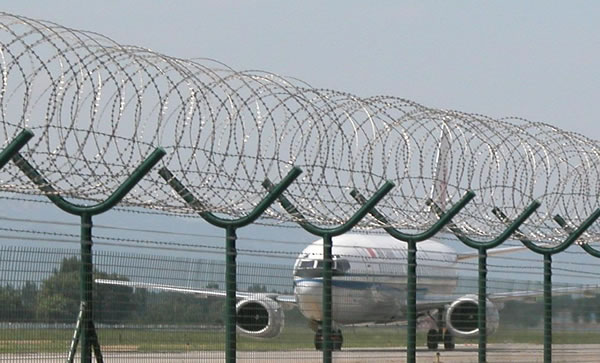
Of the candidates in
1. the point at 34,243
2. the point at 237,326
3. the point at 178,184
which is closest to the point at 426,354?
the point at 237,326

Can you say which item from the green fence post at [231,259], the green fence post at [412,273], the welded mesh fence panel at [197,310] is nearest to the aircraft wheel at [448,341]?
the welded mesh fence panel at [197,310]

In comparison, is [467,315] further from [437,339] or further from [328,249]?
[328,249]

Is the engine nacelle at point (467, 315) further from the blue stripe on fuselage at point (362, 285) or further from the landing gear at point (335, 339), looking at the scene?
the landing gear at point (335, 339)

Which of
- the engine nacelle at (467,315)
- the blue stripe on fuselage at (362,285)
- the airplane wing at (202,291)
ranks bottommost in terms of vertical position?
the engine nacelle at (467,315)

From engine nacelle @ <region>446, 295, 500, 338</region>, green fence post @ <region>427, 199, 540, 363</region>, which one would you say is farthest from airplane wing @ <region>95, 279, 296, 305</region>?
engine nacelle @ <region>446, 295, 500, 338</region>

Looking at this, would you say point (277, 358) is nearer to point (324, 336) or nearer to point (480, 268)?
point (324, 336)

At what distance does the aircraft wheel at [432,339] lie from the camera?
57.1 ft

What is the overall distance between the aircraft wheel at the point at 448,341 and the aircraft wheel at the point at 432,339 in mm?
128

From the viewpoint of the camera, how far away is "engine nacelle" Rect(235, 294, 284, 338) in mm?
13531

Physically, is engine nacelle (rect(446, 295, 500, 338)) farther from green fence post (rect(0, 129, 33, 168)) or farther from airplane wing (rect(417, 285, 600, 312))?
green fence post (rect(0, 129, 33, 168))

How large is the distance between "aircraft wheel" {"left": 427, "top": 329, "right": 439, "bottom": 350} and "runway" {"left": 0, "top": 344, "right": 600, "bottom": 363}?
9 centimetres

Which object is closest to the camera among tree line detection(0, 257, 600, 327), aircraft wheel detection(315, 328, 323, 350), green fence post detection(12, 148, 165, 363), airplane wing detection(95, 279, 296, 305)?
tree line detection(0, 257, 600, 327)

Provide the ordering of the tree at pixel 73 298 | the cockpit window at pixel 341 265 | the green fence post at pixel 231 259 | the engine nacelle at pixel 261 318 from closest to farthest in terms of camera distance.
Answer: the tree at pixel 73 298 < the green fence post at pixel 231 259 < the engine nacelle at pixel 261 318 < the cockpit window at pixel 341 265

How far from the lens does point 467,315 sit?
17.7 meters
